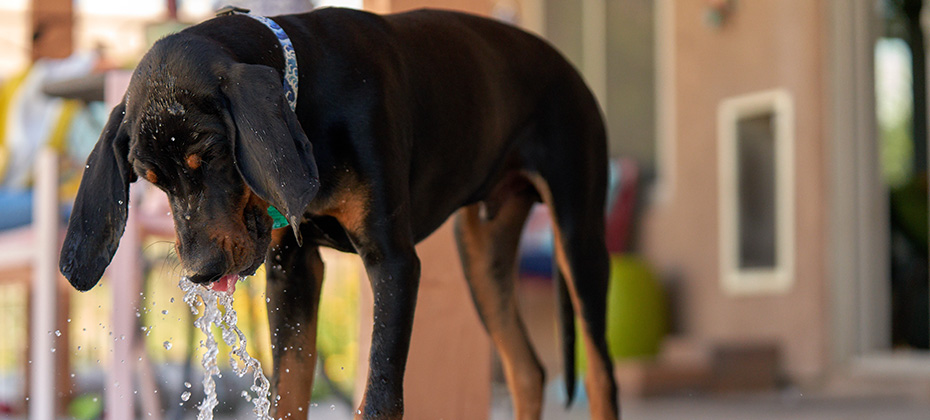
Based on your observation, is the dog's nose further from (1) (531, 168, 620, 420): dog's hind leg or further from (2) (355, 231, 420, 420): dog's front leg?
(1) (531, 168, 620, 420): dog's hind leg

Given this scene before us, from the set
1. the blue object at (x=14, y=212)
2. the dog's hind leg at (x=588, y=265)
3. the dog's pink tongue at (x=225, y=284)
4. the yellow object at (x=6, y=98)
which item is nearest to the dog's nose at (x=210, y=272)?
the dog's pink tongue at (x=225, y=284)

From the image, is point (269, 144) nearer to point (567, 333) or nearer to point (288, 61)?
point (288, 61)

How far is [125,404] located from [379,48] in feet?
6.06

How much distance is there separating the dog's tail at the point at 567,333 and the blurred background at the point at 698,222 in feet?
4.71

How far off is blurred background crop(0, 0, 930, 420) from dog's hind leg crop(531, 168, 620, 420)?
1.58 metres

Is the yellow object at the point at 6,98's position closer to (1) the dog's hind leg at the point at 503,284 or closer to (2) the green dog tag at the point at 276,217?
(1) the dog's hind leg at the point at 503,284

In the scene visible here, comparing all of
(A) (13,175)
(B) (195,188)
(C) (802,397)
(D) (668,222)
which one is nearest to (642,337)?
(D) (668,222)

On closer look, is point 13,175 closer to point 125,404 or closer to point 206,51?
point 125,404

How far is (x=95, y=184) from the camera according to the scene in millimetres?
1916

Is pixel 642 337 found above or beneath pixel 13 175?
beneath

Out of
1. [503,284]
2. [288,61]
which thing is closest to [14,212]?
[503,284]

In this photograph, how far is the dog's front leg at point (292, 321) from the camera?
91.4 inches

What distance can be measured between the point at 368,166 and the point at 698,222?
5.15 meters

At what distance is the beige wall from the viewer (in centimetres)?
586
